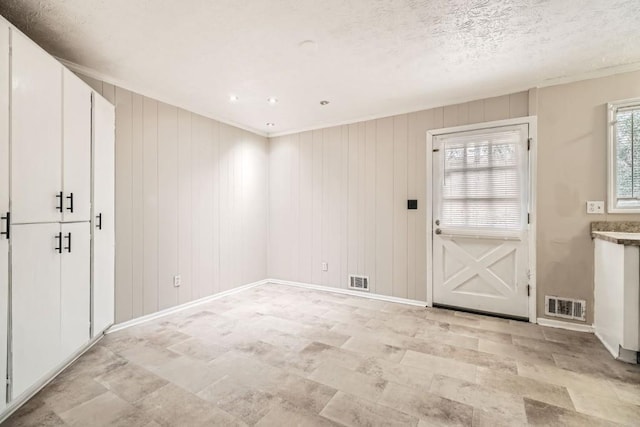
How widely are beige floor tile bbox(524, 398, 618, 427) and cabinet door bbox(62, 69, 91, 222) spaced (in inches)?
130

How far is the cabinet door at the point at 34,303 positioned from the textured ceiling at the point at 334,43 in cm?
148

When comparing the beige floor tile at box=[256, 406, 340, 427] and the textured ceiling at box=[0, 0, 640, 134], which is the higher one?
the textured ceiling at box=[0, 0, 640, 134]

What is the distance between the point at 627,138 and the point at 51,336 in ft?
16.2

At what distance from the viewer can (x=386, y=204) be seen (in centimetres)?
398

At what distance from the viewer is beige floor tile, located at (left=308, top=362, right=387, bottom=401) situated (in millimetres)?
1941

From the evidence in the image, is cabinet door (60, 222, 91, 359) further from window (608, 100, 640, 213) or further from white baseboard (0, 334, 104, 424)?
window (608, 100, 640, 213)

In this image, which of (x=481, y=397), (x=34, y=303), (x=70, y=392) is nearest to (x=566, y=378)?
(x=481, y=397)

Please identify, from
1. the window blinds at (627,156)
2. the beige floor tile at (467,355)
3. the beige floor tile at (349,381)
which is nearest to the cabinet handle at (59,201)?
the beige floor tile at (349,381)

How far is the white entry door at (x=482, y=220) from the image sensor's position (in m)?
3.23

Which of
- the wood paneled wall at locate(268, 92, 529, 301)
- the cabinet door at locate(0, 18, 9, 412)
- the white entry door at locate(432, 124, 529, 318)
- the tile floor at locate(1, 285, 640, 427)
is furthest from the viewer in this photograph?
the wood paneled wall at locate(268, 92, 529, 301)

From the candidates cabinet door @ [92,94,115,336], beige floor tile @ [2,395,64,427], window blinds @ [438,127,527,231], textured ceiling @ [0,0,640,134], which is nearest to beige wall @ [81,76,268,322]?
cabinet door @ [92,94,115,336]

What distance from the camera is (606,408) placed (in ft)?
5.82

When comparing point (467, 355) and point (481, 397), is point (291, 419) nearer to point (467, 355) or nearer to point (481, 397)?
point (481, 397)

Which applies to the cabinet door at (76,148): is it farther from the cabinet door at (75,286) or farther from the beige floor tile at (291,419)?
the beige floor tile at (291,419)
